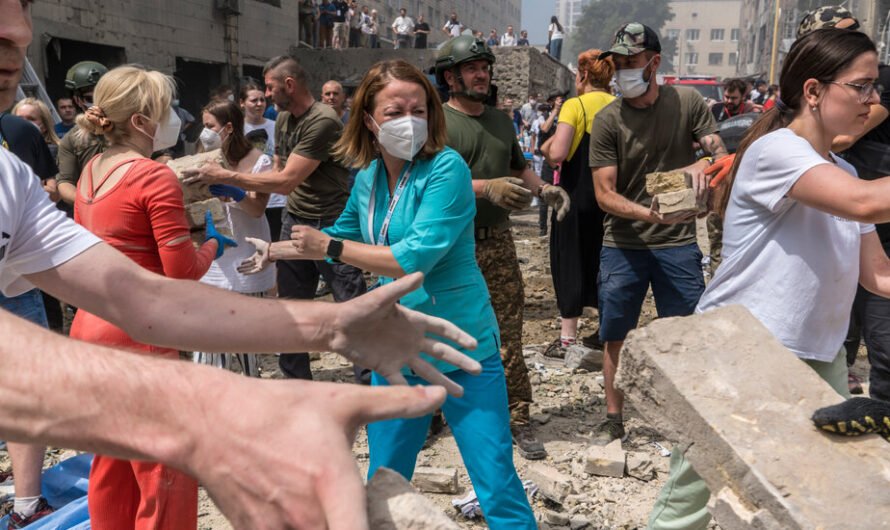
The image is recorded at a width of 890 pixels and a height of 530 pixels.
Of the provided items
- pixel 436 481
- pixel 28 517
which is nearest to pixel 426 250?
pixel 436 481

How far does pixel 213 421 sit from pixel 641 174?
3.54 meters

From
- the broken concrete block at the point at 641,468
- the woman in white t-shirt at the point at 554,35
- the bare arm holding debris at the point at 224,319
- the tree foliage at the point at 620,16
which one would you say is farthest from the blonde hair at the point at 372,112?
the tree foliage at the point at 620,16

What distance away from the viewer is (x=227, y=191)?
4652mm

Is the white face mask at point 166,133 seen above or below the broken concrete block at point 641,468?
above

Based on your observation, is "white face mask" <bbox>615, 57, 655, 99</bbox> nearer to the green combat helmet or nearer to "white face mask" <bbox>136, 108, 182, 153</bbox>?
the green combat helmet

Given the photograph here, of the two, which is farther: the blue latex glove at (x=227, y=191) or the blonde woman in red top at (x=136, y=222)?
the blue latex glove at (x=227, y=191)

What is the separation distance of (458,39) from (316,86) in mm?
19247

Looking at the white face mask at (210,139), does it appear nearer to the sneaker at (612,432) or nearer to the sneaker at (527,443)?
the sneaker at (527,443)

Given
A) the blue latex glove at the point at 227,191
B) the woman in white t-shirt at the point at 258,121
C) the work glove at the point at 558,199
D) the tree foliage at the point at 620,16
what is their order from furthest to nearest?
the tree foliage at the point at 620,16 < the woman in white t-shirt at the point at 258,121 < the blue latex glove at the point at 227,191 < the work glove at the point at 558,199

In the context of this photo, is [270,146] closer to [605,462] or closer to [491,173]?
[491,173]

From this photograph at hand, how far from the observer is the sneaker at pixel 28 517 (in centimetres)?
334

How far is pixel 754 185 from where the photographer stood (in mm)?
2445

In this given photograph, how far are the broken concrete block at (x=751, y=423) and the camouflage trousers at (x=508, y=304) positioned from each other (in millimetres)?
2172

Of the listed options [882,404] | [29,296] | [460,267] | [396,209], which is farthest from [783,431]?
[29,296]
